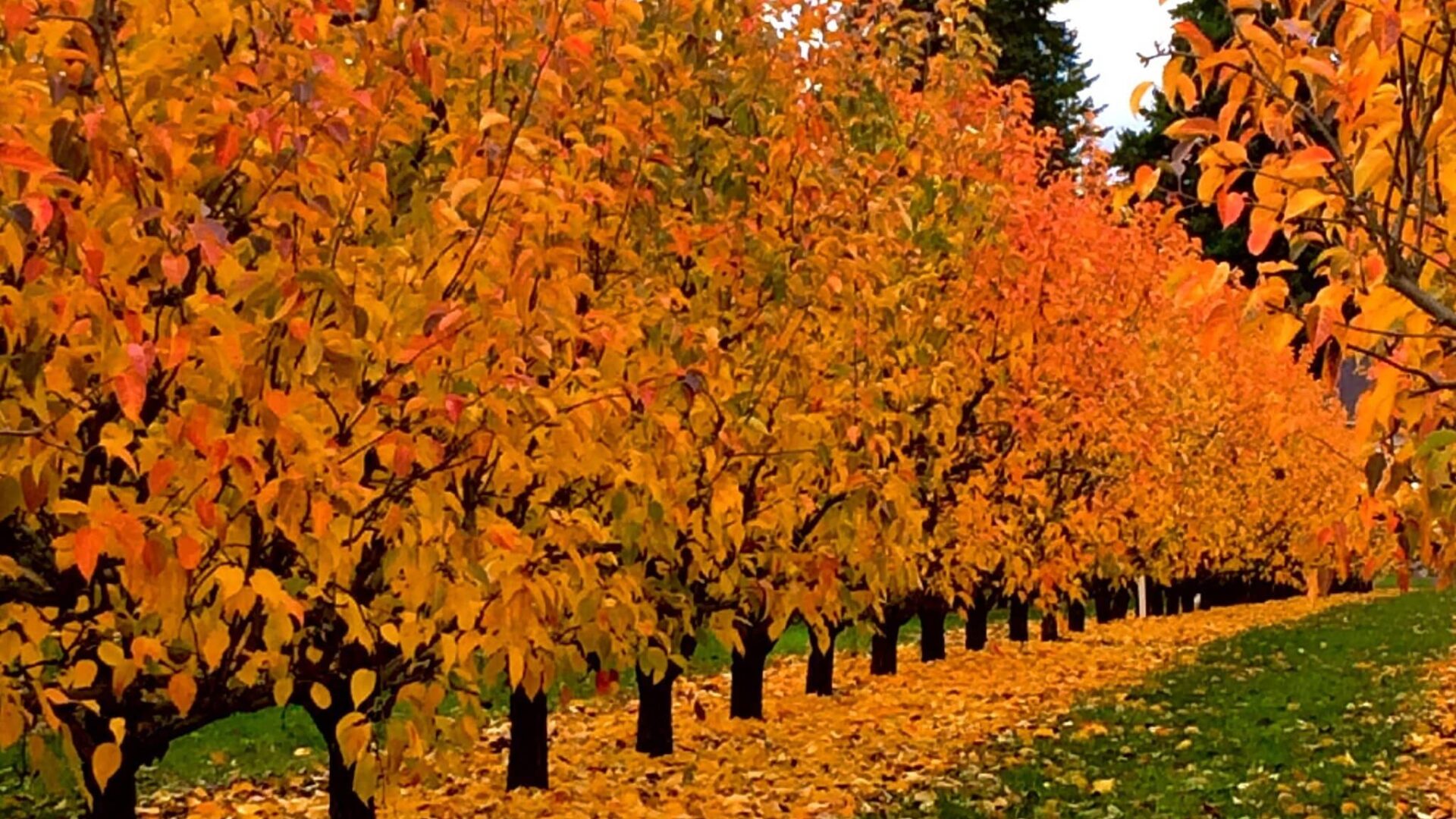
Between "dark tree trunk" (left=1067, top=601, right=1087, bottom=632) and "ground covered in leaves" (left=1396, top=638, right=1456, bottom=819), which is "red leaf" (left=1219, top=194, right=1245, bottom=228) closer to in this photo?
"ground covered in leaves" (left=1396, top=638, right=1456, bottom=819)

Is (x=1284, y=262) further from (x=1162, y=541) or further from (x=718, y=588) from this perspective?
(x=1162, y=541)

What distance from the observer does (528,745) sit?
34.7 feet

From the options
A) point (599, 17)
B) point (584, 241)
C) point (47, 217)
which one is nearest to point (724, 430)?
point (584, 241)

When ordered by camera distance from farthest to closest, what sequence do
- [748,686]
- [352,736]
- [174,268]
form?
[748,686] < [352,736] < [174,268]

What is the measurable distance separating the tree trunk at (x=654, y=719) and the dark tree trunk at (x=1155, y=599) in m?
30.6

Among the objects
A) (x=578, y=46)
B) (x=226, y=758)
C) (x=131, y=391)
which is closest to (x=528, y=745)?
(x=226, y=758)

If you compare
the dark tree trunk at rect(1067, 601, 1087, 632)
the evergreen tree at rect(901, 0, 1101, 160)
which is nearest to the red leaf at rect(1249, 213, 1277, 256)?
the dark tree trunk at rect(1067, 601, 1087, 632)

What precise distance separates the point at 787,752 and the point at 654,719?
124cm

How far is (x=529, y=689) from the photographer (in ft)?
17.1

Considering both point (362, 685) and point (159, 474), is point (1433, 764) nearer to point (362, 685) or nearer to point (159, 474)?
point (362, 685)

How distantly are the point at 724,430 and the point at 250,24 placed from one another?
3598 mm

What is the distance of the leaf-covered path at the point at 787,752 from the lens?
9.96 meters

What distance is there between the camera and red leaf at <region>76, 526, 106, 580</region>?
3.22m

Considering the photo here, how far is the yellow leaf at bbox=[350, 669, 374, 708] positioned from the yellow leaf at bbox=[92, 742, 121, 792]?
723mm
